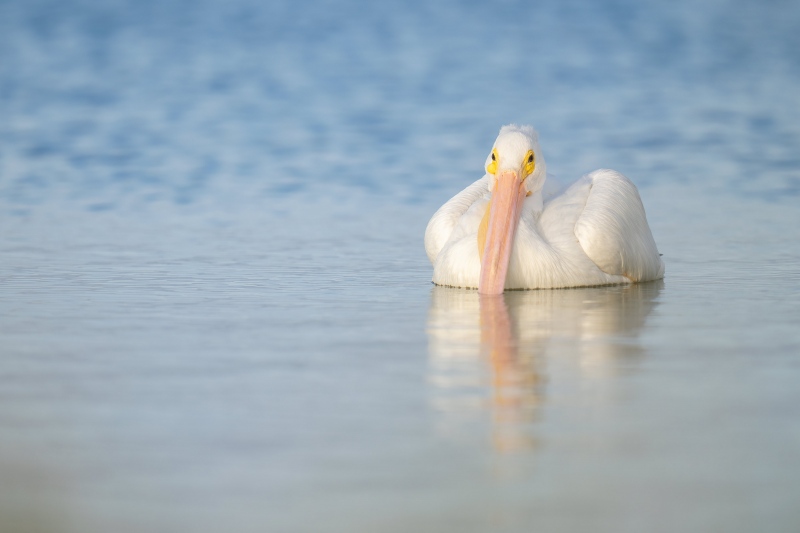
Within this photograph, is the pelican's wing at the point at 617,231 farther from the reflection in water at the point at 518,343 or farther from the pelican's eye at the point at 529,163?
the pelican's eye at the point at 529,163

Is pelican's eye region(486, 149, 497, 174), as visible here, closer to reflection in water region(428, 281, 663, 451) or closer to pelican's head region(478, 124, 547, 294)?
pelican's head region(478, 124, 547, 294)

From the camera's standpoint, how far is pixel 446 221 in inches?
254

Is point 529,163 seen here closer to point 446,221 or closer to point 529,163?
point 529,163

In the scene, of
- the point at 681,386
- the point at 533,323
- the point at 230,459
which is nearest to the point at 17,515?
the point at 230,459

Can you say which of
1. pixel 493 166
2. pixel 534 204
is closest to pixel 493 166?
pixel 493 166

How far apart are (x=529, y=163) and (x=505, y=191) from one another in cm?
28

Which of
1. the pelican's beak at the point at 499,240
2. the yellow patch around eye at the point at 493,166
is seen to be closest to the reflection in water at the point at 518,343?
the pelican's beak at the point at 499,240

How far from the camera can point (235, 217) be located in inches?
363

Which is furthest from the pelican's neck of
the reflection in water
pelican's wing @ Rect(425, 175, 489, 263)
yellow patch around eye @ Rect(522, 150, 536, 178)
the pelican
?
the reflection in water

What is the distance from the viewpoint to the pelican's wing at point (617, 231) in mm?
5934

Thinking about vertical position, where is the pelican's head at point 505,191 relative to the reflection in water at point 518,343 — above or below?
above

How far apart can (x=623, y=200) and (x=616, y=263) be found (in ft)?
1.38

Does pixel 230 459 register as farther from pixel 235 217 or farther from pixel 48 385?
pixel 235 217

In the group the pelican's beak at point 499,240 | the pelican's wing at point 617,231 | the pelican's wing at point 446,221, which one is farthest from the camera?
the pelican's wing at point 446,221
